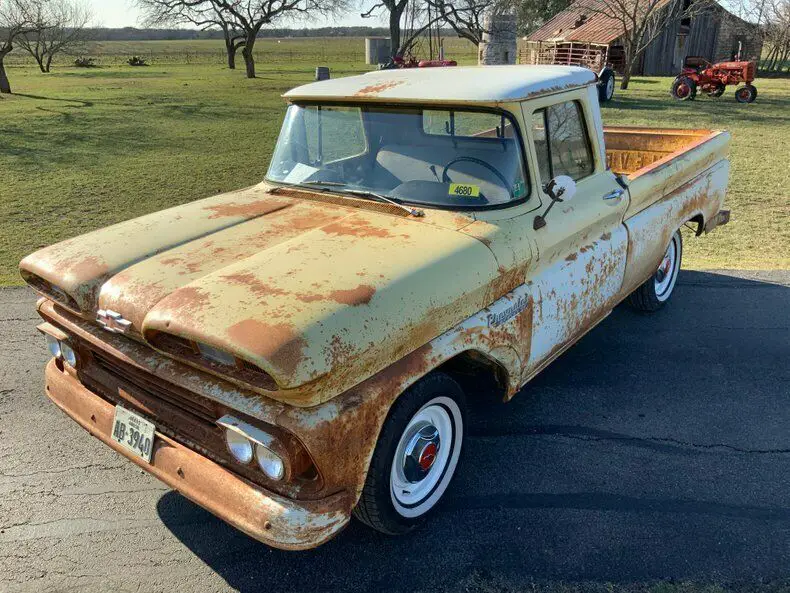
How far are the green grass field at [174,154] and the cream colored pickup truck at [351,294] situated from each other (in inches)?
142

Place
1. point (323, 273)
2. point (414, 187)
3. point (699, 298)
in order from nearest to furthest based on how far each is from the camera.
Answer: point (323, 273)
point (414, 187)
point (699, 298)

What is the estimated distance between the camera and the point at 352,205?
3.36 m

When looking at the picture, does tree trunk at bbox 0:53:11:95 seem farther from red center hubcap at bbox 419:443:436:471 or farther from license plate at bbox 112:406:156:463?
red center hubcap at bbox 419:443:436:471

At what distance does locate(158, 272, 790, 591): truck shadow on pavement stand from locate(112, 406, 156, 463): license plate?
0.54 meters

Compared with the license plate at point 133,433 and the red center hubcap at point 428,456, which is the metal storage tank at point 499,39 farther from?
the license plate at point 133,433

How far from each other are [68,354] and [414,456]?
176 centimetres

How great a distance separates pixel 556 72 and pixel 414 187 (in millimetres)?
1216

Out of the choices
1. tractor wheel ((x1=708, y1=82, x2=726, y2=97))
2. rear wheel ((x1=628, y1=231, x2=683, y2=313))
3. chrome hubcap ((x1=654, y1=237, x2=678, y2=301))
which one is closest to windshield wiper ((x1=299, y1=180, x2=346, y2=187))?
rear wheel ((x1=628, y1=231, x2=683, y2=313))

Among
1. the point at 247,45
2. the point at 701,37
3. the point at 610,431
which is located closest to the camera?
the point at 610,431

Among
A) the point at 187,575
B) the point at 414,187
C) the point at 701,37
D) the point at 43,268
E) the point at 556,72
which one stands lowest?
the point at 187,575

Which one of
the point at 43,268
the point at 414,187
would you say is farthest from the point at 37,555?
the point at 414,187

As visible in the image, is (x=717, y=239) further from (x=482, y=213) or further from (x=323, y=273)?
(x=323, y=273)

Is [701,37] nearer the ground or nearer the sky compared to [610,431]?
nearer the sky

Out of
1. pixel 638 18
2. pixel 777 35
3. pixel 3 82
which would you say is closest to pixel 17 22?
pixel 3 82
